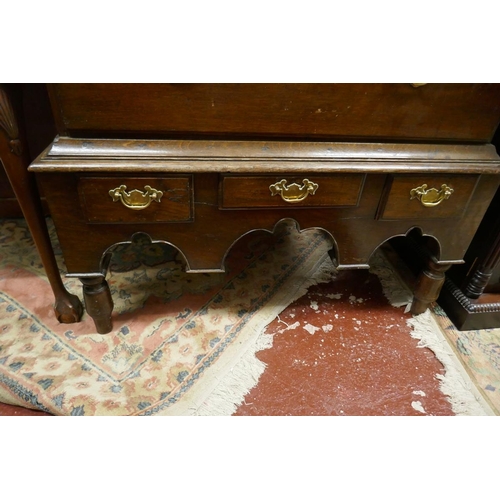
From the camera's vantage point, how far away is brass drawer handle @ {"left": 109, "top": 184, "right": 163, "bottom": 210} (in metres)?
0.62

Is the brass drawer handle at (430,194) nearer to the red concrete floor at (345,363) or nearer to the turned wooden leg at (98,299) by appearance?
the red concrete floor at (345,363)

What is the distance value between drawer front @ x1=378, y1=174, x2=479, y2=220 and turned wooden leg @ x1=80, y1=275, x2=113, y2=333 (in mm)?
604

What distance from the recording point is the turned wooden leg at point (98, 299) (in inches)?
29.3

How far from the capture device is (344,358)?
843 mm

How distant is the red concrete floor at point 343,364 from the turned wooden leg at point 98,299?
0.22 meters

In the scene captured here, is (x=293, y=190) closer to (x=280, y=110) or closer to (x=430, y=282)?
(x=280, y=110)

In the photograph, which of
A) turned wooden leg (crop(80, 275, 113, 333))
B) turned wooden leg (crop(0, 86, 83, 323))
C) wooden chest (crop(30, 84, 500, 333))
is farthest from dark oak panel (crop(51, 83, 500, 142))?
turned wooden leg (crop(80, 275, 113, 333))

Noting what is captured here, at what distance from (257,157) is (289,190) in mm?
87

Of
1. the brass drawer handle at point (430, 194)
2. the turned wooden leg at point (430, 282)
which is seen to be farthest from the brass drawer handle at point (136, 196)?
the turned wooden leg at point (430, 282)

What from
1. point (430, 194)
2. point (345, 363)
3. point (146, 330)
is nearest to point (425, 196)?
point (430, 194)

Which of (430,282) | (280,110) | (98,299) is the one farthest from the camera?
(430,282)

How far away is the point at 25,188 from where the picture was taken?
69cm

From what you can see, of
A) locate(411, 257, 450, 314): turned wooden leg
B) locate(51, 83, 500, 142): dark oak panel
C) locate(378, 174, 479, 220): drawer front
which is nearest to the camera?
locate(51, 83, 500, 142): dark oak panel

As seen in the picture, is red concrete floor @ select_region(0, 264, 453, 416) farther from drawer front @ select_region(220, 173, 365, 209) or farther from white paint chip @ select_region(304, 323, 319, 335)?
drawer front @ select_region(220, 173, 365, 209)
